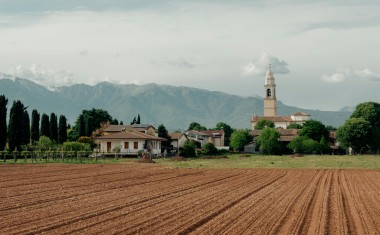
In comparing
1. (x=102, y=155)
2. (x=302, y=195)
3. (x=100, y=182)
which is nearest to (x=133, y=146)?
(x=102, y=155)

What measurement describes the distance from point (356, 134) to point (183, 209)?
106 meters

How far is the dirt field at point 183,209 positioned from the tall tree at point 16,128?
51.2 metres

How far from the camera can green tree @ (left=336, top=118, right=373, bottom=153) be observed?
4897 inches

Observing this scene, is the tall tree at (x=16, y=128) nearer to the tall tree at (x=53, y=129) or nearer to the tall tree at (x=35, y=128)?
the tall tree at (x=35, y=128)

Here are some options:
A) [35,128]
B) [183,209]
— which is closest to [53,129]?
[35,128]

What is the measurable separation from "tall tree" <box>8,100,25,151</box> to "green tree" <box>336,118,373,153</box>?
218 ft

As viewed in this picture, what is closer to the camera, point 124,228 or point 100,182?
point 124,228

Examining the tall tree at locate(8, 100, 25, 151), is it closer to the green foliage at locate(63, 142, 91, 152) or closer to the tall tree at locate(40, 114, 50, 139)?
the green foliage at locate(63, 142, 91, 152)

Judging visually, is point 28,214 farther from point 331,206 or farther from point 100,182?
point 100,182

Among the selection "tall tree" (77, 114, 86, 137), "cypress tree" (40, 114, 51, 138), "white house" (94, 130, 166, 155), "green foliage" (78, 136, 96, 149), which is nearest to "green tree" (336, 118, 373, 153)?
"white house" (94, 130, 166, 155)

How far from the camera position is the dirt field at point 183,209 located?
18.9 meters

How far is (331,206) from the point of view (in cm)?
2575

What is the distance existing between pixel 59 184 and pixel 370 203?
56.5ft

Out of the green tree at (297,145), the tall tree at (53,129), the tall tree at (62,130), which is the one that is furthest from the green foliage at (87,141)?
the green tree at (297,145)
